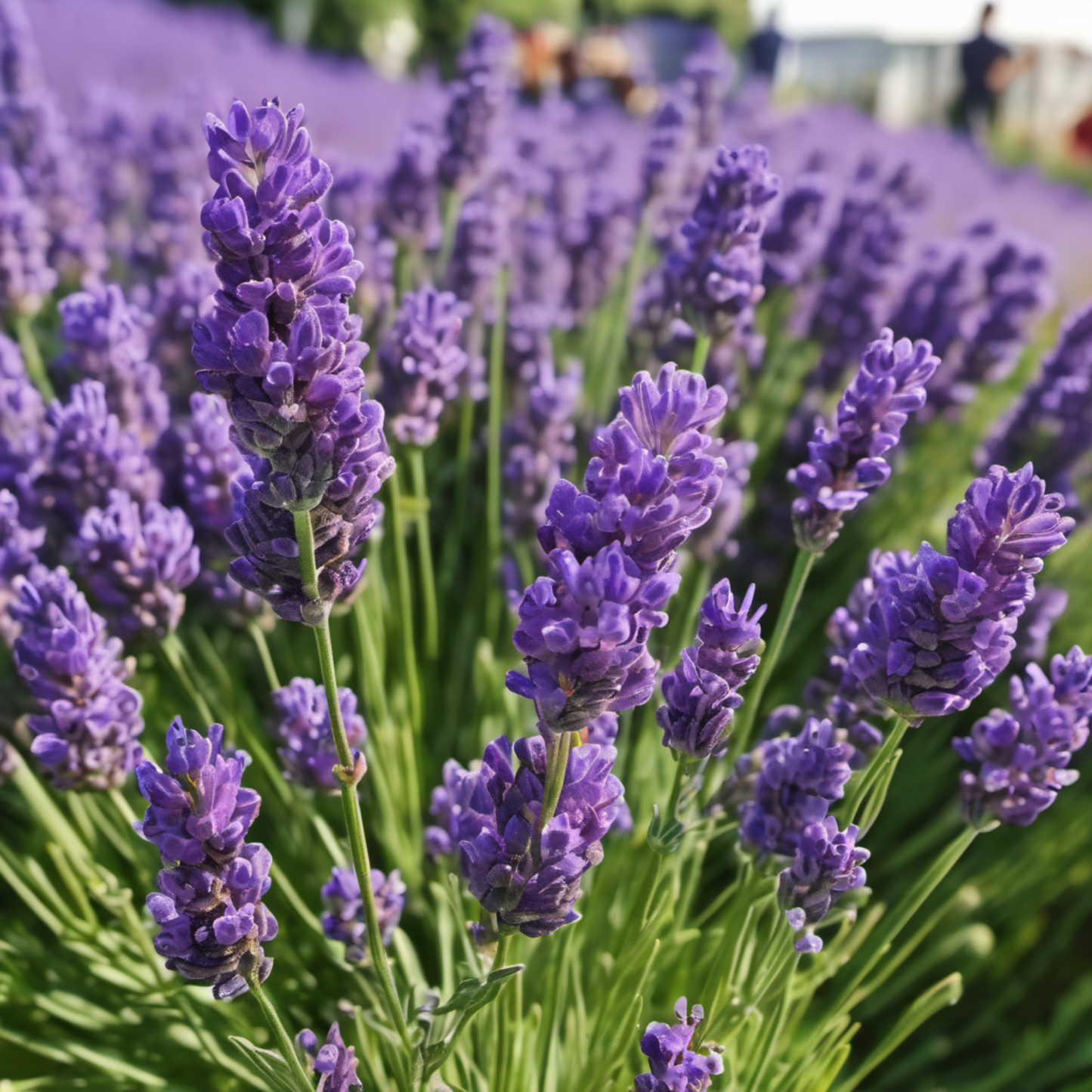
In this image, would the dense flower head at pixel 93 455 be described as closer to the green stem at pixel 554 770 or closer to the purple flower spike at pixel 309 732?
the purple flower spike at pixel 309 732

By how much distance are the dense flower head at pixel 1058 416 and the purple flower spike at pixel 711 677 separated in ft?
4.29

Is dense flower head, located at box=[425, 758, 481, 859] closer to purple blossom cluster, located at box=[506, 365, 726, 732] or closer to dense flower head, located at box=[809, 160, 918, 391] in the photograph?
purple blossom cluster, located at box=[506, 365, 726, 732]

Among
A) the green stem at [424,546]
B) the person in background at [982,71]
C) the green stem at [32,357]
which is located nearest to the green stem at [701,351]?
the green stem at [424,546]

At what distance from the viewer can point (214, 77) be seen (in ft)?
18.4

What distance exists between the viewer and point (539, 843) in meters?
0.85

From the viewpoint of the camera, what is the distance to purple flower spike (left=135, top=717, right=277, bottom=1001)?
2.65 feet

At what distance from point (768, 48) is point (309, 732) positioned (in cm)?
956

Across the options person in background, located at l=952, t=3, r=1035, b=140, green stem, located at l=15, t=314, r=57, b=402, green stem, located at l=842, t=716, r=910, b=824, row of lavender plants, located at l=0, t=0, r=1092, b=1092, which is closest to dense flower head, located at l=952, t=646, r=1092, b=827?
row of lavender plants, located at l=0, t=0, r=1092, b=1092

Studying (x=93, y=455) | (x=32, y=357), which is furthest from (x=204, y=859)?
(x=32, y=357)

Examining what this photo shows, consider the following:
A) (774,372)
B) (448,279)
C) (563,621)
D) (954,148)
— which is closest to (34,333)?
(448,279)

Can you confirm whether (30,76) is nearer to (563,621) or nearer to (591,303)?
(591,303)

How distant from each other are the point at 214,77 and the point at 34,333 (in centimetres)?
Answer: 373

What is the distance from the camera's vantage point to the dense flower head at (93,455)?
138 centimetres

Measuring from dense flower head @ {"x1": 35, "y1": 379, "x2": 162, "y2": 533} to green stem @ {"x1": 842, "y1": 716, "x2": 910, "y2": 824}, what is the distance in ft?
3.30
